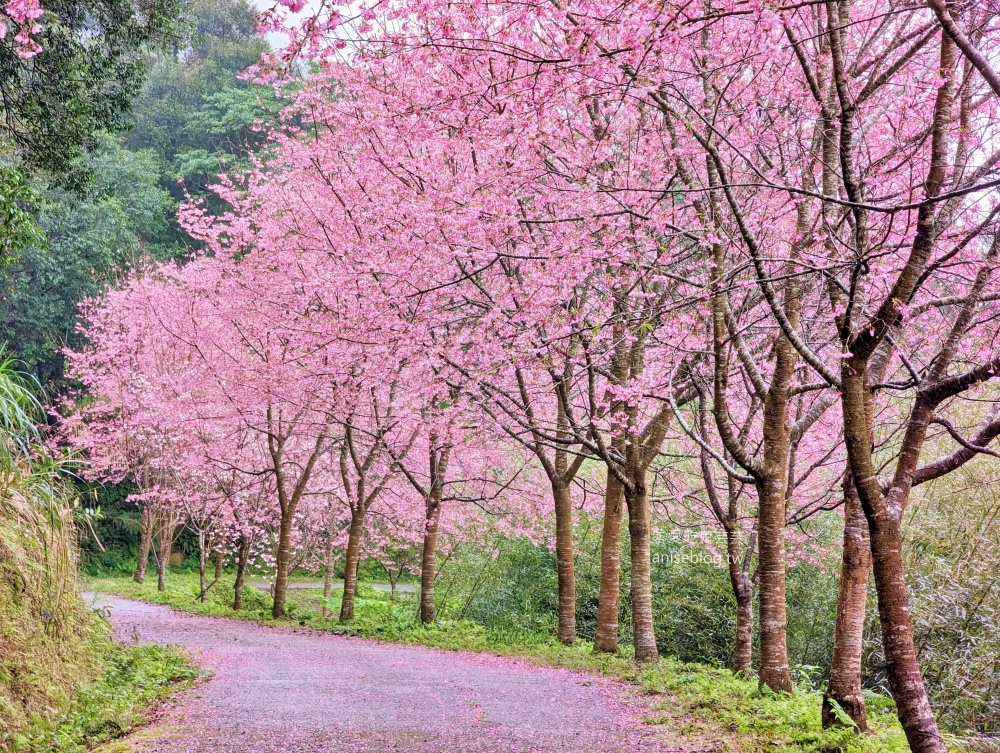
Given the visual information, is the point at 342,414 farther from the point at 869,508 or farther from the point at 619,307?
the point at 869,508

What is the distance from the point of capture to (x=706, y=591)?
1414 centimetres

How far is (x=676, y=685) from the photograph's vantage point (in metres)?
8.84

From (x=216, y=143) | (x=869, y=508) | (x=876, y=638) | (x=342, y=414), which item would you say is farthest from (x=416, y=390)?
(x=216, y=143)

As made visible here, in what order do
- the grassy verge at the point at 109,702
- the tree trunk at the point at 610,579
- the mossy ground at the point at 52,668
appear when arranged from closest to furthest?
1. the grassy verge at the point at 109,702
2. the mossy ground at the point at 52,668
3. the tree trunk at the point at 610,579

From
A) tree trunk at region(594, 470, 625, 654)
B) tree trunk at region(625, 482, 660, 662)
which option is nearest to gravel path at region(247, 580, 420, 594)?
tree trunk at region(594, 470, 625, 654)

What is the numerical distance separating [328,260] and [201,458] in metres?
6.63

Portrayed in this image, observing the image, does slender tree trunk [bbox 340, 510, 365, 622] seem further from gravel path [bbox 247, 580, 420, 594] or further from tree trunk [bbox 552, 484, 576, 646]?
gravel path [bbox 247, 580, 420, 594]

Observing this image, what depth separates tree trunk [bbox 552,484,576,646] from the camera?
13.8m

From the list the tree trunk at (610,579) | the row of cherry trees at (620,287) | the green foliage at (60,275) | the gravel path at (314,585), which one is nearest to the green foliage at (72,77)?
the row of cherry trees at (620,287)

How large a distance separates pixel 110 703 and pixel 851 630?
5.52m

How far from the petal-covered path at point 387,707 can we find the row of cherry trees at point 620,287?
1.86m

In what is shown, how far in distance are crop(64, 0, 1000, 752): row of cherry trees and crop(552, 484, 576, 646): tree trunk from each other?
37 millimetres

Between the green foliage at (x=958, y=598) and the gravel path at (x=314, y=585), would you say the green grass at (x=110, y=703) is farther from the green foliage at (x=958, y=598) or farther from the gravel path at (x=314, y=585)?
the gravel path at (x=314, y=585)

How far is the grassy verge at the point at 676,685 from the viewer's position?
5.97 m
